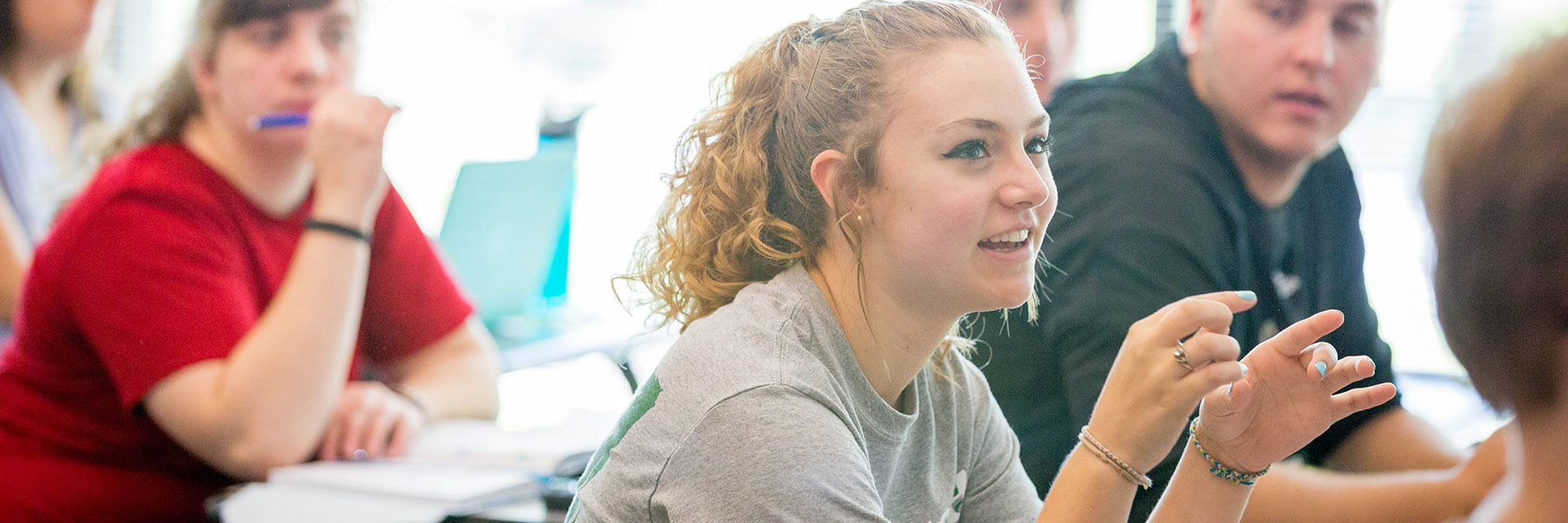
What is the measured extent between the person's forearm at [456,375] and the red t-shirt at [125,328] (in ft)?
0.79

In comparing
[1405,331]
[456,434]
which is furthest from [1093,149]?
[456,434]

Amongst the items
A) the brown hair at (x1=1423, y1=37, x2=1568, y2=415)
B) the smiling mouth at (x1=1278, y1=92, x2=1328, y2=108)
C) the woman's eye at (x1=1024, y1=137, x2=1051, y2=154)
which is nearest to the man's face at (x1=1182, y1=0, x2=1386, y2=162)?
the smiling mouth at (x1=1278, y1=92, x2=1328, y2=108)

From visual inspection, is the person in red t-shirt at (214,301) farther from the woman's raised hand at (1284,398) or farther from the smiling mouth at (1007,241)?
the woman's raised hand at (1284,398)

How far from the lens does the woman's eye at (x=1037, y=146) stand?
0.91 metres

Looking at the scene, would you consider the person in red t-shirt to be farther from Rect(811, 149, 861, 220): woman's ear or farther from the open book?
Rect(811, 149, 861, 220): woman's ear

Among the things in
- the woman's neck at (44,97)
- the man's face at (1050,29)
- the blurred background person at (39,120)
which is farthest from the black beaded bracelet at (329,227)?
the woman's neck at (44,97)

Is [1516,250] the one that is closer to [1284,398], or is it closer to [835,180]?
[1284,398]

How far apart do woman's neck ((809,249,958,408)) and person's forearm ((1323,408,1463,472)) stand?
0.47 meters

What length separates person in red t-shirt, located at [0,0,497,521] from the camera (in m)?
1.38

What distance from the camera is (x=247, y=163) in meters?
Result: 1.56

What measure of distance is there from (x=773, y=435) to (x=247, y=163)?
1.02 meters

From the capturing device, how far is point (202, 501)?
4.75 feet

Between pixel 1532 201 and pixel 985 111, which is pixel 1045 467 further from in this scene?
pixel 1532 201

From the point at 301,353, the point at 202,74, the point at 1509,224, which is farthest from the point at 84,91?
the point at 1509,224
